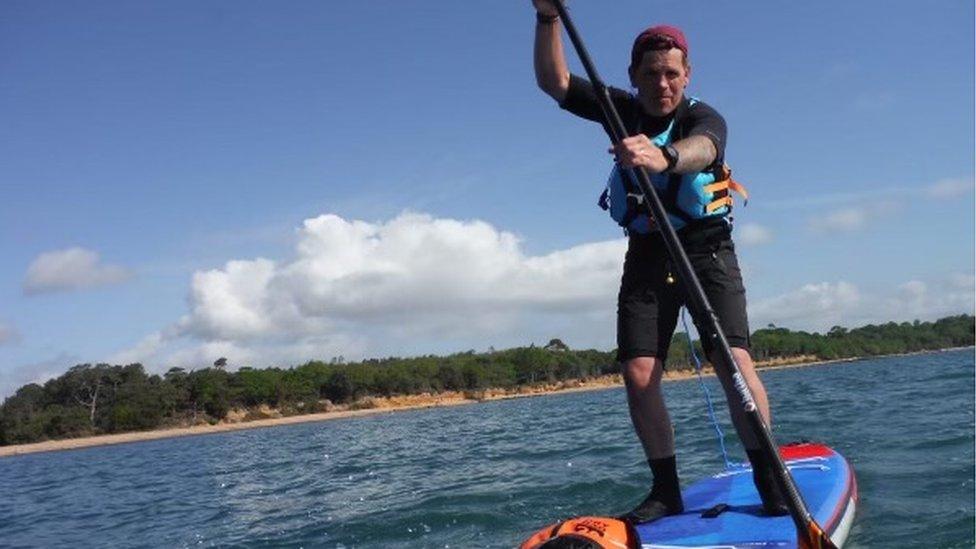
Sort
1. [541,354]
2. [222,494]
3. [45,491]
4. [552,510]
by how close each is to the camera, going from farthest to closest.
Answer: [541,354] → [45,491] → [222,494] → [552,510]

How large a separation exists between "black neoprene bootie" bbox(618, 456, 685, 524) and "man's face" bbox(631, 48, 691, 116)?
1994 millimetres

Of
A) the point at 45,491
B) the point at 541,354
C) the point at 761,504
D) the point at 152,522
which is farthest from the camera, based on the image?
the point at 541,354

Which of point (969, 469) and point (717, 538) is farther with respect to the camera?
point (969, 469)

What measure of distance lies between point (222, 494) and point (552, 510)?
7.70m

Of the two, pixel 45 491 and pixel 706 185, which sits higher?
pixel 706 185

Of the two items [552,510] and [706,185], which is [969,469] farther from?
[706,185]

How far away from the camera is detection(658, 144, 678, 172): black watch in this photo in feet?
11.0

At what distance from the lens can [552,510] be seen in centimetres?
782

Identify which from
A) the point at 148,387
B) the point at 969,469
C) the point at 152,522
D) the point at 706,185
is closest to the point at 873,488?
the point at 969,469

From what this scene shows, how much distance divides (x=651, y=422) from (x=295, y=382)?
301 feet

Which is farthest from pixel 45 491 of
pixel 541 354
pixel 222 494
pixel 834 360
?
pixel 834 360

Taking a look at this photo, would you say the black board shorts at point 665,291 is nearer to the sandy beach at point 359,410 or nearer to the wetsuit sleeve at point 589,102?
the wetsuit sleeve at point 589,102

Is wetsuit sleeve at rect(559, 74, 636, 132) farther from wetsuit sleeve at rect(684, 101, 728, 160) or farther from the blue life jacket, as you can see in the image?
wetsuit sleeve at rect(684, 101, 728, 160)

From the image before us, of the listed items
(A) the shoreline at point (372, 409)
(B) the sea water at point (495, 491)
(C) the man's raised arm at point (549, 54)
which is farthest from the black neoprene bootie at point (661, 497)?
(A) the shoreline at point (372, 409)
